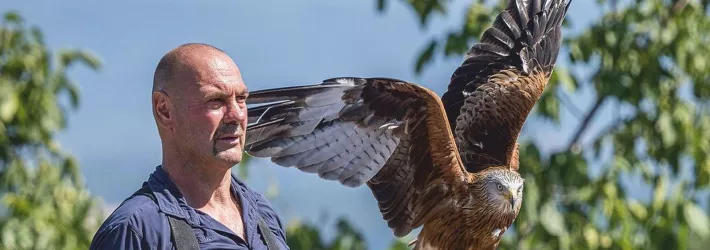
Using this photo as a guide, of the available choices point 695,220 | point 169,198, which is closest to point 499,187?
point 169,198

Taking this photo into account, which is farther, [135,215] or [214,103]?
[214,103]

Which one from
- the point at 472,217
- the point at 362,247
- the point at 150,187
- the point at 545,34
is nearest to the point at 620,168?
the point at 362,247

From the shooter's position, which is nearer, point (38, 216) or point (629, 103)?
point (38, 216)

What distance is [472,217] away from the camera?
224 inches

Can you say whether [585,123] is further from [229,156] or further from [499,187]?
[229,156]

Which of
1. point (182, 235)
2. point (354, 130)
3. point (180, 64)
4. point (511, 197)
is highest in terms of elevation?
point (180, 64)

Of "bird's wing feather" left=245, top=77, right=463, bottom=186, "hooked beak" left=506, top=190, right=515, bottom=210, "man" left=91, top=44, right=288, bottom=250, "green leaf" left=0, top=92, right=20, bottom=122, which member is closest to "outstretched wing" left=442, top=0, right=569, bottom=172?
"hooked beak" left=506, top=190, right=515, bottom=210

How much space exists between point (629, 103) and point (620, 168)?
0.45 m

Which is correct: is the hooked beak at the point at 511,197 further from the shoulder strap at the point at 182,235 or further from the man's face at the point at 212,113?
the shoulder strap at the point at 182,235

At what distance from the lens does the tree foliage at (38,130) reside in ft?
28.4

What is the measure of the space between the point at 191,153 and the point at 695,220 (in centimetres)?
560

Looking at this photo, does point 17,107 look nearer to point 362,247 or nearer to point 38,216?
point 38,216

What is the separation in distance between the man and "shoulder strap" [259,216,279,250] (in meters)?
0.09

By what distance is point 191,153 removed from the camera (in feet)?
11.1
